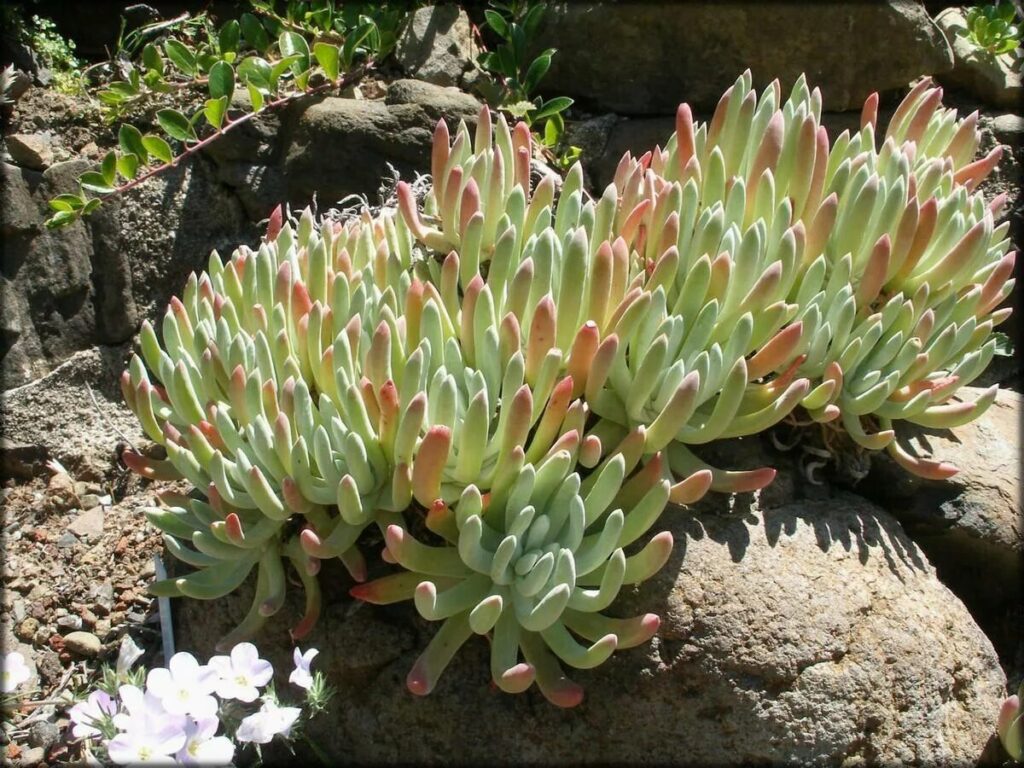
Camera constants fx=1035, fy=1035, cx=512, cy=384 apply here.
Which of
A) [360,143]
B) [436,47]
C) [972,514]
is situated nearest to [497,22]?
[436,47]

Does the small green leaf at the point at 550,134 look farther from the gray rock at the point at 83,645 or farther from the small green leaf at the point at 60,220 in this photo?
the gray rock at the point at 83,645

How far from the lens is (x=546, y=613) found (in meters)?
1.68

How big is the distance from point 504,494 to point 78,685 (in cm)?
121

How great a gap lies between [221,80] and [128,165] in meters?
0.38

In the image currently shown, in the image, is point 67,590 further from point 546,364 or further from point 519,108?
point 519,108

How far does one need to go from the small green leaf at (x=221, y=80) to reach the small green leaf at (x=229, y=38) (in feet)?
1.14

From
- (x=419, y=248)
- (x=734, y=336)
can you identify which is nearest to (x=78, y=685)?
(x=419, y=248)

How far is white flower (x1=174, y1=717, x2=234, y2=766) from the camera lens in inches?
61.2

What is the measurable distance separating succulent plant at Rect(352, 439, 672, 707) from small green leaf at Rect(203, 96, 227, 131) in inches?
66.6

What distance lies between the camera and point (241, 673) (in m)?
1.73

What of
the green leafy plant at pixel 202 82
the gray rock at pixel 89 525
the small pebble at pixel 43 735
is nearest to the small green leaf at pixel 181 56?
the green leafy plant at pixel 202 82

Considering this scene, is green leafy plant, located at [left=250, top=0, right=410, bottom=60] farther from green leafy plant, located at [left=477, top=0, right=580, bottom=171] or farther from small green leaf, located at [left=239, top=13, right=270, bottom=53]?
green leafy plant, located at [left=477, top=0, right=580, bottom=171]

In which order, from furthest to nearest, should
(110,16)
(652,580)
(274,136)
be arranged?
(110,16) → (274,136) → (652,580)

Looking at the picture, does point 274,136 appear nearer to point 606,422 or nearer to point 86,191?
point 86,191
